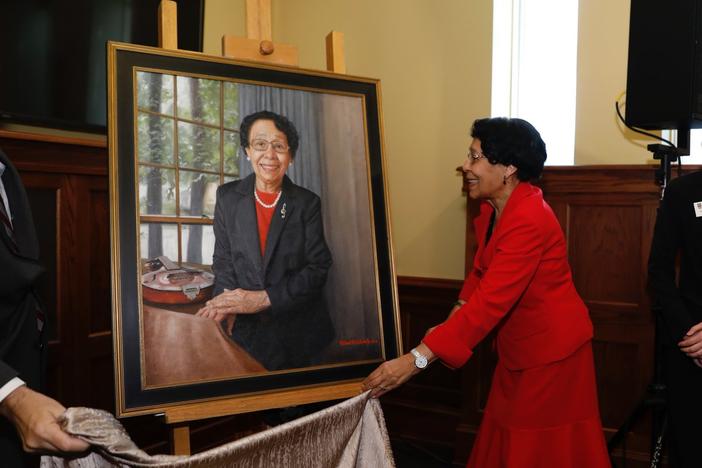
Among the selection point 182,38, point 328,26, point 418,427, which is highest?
point 328,26

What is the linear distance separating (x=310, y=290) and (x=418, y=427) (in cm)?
193

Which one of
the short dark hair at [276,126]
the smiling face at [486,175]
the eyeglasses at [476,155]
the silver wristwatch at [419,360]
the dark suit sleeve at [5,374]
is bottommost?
the silver wristwatch at [419,360]

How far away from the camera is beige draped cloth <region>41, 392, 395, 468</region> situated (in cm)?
112

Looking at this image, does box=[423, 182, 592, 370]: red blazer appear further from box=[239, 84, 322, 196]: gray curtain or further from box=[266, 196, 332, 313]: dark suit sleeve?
box=[239, 84, 322, 196]: gray curtain

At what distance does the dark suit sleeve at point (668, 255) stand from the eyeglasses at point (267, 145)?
1.42 m

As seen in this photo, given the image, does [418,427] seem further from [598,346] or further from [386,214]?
[386,214]

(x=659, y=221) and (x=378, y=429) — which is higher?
(x=659, y=221)

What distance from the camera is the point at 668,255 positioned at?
90.6 inches

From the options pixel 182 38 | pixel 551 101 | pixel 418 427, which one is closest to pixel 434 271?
pixel 418 427

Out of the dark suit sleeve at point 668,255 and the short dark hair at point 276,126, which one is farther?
the dark suit sleeve at point 668,255

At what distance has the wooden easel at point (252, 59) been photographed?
1.86 metres

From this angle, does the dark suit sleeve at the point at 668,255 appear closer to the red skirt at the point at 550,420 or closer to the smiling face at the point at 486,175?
the red skirt at the point at 550,420

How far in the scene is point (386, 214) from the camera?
2268 millimetres

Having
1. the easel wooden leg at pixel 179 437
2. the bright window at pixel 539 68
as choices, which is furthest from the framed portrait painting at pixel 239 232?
the bright window at pixel 539 68
